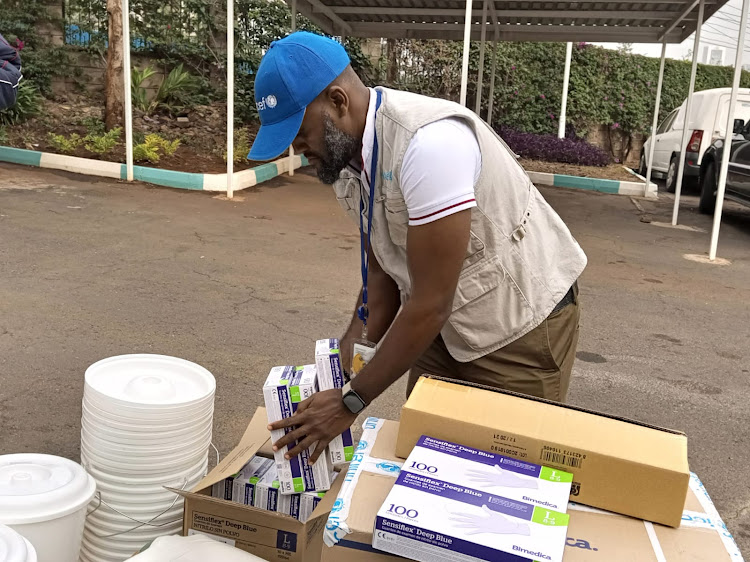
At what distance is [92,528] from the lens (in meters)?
2.30

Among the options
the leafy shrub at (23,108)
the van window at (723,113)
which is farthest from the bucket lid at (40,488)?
the van window at (723,113)

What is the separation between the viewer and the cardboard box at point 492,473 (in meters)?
1.56

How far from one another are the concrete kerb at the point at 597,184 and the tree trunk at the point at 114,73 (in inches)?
288

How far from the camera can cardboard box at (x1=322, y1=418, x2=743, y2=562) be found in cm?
148

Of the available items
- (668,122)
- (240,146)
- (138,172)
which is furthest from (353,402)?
(668,122)

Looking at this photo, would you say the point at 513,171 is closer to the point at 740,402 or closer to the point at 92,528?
the point at 92,528

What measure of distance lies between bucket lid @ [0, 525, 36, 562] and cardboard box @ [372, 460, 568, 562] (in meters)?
0.80

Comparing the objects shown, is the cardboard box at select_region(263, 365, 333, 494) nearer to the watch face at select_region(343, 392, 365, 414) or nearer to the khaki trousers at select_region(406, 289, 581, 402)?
the watch face at select_region(343, 392, 365, 414)

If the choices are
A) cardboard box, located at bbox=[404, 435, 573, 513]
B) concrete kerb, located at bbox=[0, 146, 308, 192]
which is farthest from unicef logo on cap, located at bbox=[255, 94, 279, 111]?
concrete kerb, located at bbox=[0, 146, 308, 192]

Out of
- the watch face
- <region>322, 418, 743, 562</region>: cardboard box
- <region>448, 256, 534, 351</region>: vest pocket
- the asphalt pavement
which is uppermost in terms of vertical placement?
<region>448, 256, 534, 351</region>: vest pocket

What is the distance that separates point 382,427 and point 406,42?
15680 mm

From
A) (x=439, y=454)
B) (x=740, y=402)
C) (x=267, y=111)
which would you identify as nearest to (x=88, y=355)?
(x=267, y=111)

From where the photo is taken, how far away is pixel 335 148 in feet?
6.39

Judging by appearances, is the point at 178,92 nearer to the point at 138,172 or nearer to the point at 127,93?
the point at 138,172
